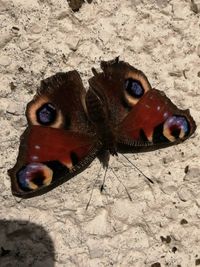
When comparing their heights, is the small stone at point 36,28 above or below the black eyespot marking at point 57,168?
above

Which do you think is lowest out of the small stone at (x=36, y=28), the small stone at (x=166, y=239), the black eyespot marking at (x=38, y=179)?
the small stone at (x=166, y=239)

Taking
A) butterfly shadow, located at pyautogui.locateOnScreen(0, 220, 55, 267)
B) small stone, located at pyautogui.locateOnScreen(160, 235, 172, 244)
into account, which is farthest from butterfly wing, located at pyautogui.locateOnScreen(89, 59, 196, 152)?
butterfly shadow, located at pyautogui.locateOnScreen(0, 220, 55, 267)

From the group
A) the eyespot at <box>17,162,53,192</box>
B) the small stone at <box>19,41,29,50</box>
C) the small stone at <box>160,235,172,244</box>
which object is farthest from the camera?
the small stone at <box>160,235,172,244</box>

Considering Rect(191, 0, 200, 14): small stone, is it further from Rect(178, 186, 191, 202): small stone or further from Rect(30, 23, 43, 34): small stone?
Rect(178, 186, 191, 202): small stone

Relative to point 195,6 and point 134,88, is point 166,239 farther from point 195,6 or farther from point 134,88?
point 195,6

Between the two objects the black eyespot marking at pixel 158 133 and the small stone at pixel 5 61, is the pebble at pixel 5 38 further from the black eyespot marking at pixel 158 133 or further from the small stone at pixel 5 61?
the black eyespot marking at pixel 158 133

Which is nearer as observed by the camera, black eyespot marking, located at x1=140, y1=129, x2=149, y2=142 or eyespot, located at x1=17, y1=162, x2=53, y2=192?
eyespot, located at x1=17, y1=162, x2=53, y2=192

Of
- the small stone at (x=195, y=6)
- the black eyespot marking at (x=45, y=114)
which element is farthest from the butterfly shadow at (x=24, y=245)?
the small stone at (x=195, y=6)

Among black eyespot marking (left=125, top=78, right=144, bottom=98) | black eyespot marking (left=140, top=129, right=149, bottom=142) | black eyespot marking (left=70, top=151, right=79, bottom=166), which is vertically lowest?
black eyespot marking (left=70, top=151, right=79, bottom=166)
